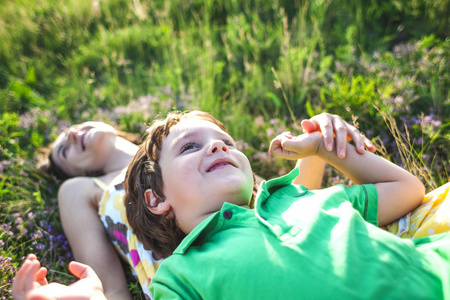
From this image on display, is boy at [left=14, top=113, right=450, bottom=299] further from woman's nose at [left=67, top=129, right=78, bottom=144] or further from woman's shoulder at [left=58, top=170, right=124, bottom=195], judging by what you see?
woman's nose at [left=67, top=129, right=78, bottom=144]

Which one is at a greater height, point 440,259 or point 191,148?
point 191,148

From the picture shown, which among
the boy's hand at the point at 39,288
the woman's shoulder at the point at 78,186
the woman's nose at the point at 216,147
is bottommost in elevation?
the woman's shoulder at the point at 78,186

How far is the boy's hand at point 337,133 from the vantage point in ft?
7.19

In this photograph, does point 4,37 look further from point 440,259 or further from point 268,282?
point 440,259

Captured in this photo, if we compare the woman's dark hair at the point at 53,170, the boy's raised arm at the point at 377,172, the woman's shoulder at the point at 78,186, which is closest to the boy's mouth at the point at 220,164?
the boy's raised arm at the point at 377,172

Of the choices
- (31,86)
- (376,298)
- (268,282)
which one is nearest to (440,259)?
(376,298)

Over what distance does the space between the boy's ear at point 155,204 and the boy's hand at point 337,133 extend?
965 mm

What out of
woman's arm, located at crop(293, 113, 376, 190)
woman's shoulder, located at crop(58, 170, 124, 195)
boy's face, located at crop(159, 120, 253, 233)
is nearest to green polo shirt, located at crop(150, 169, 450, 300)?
boy's face, located at crop(159, 120, 253, 233)

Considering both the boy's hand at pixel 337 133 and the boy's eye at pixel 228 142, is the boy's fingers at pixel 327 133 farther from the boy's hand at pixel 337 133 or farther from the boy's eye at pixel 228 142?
the boy's eye at pixel 228 142

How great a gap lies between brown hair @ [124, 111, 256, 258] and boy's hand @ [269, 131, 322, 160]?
0.48 meters

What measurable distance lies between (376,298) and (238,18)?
12.0ft

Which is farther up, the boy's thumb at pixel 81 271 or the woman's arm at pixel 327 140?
the woman's arm at pixel 327 140

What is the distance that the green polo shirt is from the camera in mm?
1499

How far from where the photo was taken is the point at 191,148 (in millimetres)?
2043
